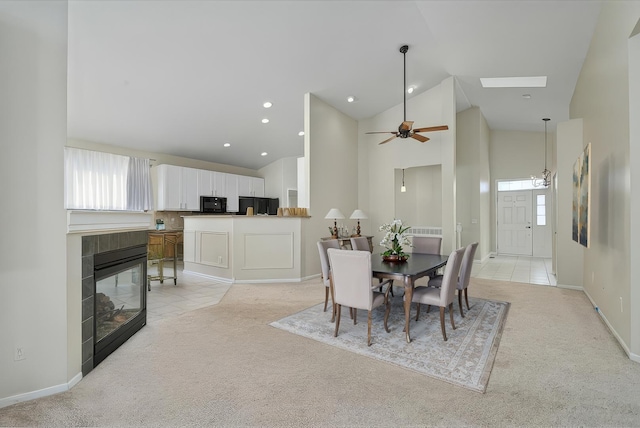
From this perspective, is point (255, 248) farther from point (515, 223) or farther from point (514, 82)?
point (515, 223)

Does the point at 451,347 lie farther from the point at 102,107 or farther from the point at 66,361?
the point at 102,107

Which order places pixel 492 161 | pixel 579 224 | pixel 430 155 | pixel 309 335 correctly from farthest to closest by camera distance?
pixel 492 161
pixel 430 155
pixel 579 224
pixel 309 335

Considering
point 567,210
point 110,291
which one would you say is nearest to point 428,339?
point 110,291

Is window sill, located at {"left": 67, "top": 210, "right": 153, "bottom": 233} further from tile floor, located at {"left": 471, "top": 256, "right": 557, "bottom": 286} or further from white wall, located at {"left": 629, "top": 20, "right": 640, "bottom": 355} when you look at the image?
tile floor, located at {"left": 471, "top": 256, "right": 557, "bottom": 286}

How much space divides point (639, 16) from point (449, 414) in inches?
119

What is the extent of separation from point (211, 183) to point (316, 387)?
6.90 metres

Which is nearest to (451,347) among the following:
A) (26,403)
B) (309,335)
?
(309,335)

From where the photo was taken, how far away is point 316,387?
7.07 feet

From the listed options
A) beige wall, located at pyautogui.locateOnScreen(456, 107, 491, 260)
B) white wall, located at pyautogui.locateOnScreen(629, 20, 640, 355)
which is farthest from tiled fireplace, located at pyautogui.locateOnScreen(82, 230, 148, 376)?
beige wall, located at pyautogui.locateOnScreen(456, 107, 491, 260)

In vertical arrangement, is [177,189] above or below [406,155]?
below

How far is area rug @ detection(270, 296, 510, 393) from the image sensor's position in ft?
7.91

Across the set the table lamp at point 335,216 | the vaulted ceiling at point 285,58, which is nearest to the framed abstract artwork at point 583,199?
the vaulted ceiling at point 285,58

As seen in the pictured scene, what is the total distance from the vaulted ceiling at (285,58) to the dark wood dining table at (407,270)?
9.79ft

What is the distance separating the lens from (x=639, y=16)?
2303 mm
